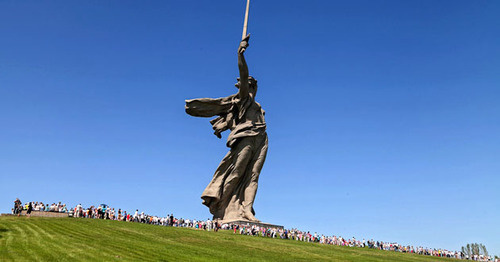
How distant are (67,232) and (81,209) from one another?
13861 mm

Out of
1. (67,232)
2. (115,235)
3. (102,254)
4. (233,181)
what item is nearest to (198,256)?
(102,254)

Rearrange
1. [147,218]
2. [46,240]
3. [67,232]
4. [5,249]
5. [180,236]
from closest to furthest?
1. [5,249]
2. [46,240]
3. [67,232]
4. [180,236]
5. [147,218]

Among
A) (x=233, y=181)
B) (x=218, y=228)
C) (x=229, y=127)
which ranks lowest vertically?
(x=218, y=228)

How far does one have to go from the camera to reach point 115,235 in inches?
769

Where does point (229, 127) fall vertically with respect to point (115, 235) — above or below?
above

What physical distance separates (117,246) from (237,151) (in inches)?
693

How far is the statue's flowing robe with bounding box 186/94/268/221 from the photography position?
32.6 metres

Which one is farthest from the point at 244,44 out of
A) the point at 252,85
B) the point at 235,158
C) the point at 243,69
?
the point at 235,158

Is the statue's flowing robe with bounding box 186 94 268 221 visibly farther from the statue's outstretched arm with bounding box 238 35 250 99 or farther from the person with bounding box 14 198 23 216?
the person with bounding box 14 198 23 216

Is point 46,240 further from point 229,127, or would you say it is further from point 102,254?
point 229,127

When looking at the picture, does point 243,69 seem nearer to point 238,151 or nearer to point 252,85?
point 252,85

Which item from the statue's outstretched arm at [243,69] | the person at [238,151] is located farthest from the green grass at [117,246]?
the statue's outstretched arm at [243,69]

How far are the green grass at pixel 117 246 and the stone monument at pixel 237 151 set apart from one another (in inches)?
365

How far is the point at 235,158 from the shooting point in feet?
108
